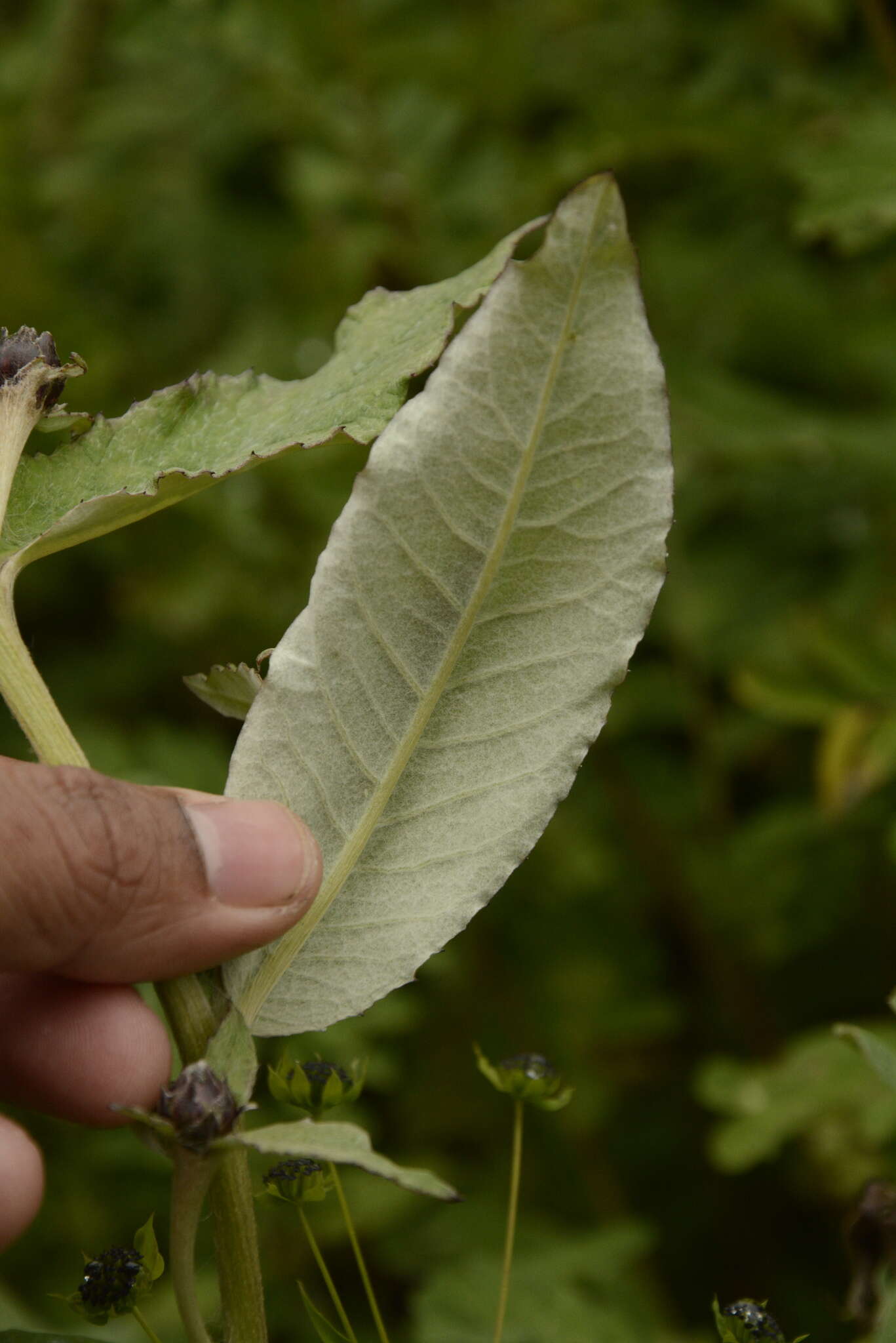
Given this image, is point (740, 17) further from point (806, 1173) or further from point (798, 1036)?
point (806, 1173)

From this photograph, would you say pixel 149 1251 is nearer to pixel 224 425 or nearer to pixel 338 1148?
pixel 338 1148

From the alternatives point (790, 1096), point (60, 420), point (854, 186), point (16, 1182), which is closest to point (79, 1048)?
point (16, 1182)

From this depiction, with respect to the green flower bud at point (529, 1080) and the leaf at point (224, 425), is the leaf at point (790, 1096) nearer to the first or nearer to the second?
the green flower bud at point (529, 1080)

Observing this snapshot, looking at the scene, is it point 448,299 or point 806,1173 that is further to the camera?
point 806,1173

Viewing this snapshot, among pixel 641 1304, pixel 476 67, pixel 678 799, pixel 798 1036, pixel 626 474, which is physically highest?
pixel 476 67

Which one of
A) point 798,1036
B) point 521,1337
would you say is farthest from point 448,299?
point 798,1036

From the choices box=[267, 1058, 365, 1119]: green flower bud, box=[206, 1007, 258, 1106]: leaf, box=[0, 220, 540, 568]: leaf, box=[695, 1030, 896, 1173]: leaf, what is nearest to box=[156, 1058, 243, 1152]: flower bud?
box=[206, 1007, 258, 1106]: leaf

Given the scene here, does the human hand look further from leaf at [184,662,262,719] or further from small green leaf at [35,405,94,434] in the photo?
small green leaf at [35,405,94,434]
